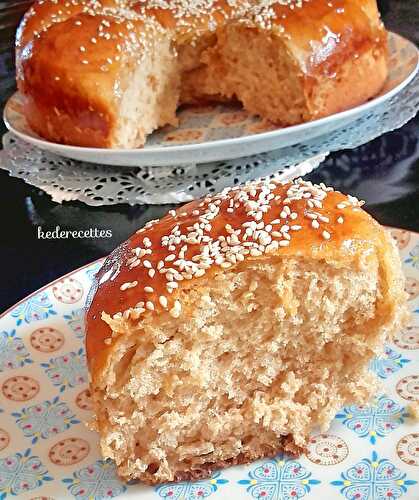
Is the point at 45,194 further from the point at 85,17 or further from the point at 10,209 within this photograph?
the point at 85,17

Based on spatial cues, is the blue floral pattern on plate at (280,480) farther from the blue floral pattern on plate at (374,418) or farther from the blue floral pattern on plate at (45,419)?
the blue floral pattern on plate at (45,419)

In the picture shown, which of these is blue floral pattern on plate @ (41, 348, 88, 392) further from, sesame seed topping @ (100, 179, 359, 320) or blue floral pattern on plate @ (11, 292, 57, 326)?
sesame seed topping @ (100, 179, 359, 320)

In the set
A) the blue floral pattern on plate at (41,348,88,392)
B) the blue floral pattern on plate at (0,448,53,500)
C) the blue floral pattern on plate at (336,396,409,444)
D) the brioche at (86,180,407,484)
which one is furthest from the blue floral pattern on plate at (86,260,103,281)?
the blue floral pattern on plate at (336,396,409,444)

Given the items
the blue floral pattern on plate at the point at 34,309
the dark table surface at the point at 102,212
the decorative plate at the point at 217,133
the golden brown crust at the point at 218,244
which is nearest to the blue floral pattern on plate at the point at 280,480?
the golden brown crust at the point at 218,244

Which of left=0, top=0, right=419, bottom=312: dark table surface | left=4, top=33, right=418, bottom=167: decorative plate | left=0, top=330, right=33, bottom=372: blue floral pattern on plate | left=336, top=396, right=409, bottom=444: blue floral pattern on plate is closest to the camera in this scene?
left=336, top=396, right=409, bottom=444: blue floral pattern on plate

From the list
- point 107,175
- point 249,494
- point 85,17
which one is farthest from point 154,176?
point 249,494

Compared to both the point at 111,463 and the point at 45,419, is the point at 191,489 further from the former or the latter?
the point at 45,419
